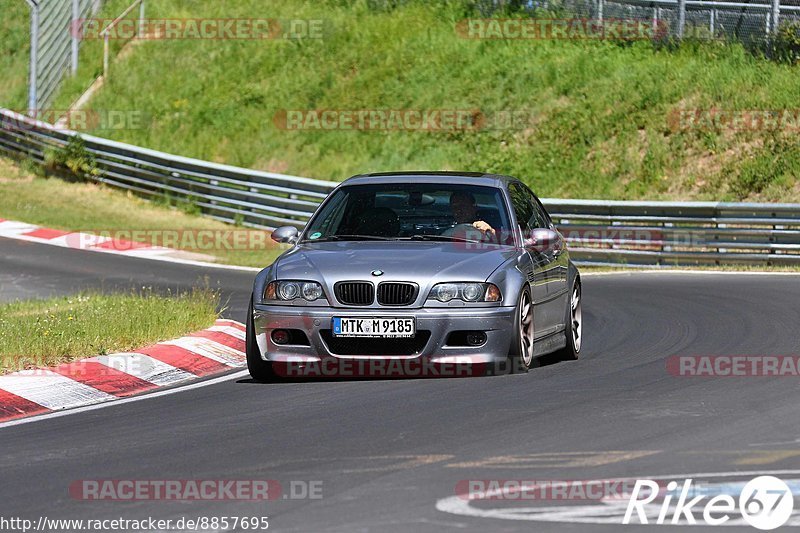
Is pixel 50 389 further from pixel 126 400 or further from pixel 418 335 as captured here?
pixel 418 335

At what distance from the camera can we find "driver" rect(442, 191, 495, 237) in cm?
1109

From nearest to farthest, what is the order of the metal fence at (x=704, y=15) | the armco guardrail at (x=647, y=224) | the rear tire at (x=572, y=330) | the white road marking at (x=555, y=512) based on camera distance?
the white road marking at (x=555, y=512) → the rear tire at (x=572, y=330) → the armco guardrail at (x=647, y=224) → the metal fence at (x=704, y=15)

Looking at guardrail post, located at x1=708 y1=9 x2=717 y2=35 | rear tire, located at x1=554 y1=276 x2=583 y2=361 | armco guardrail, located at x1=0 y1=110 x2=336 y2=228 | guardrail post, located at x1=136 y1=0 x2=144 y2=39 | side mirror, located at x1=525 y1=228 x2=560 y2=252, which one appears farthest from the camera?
guardrail post, located at x1=136 y1=0 x2=144 y2=39

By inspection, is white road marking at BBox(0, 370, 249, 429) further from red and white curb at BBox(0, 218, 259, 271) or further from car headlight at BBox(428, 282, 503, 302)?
red and white curb at BBox(0, 218, 259, 271)

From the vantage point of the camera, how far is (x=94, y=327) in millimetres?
12102

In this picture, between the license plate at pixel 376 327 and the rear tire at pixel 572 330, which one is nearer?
the license plate at pixel 376 327

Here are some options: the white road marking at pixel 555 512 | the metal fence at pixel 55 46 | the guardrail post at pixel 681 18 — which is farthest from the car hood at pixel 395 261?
the metal fence at pixel 55 46

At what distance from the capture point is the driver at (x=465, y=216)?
36.4 ft

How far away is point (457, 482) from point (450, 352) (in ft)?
11.0

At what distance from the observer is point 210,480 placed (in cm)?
684

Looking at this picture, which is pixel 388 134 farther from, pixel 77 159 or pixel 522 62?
pixel 77 159

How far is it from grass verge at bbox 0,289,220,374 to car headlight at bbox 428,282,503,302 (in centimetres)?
276

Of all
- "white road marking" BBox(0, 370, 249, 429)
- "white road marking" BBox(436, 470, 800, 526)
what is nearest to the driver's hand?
"white road marking" BBox(0, 370, 249, 429)

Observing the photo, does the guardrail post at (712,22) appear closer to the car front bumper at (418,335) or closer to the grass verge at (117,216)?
the grass verge at (117,216)
